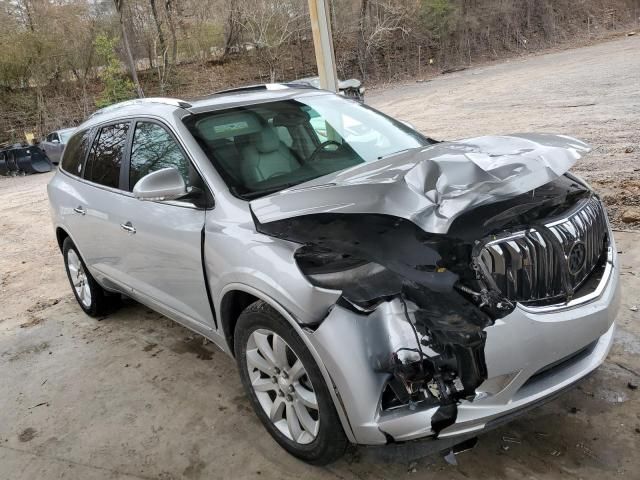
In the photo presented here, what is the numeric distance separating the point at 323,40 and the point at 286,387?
4.37m

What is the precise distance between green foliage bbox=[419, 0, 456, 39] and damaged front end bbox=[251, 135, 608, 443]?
40316 mm

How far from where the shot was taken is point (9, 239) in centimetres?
892

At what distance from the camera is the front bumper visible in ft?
6.77

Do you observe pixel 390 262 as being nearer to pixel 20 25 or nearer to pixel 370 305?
pixel 370 305

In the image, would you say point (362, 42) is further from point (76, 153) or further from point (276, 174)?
point (276, 174)

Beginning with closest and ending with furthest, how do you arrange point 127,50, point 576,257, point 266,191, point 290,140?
1. point 576,257
2. point 266,191
3. point 290,140
4. point 127,50

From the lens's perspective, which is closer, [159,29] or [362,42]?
[362,42]

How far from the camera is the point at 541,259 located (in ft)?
7.29

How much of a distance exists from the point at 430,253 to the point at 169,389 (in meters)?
2.08

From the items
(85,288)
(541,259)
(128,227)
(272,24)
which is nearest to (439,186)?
(541,259)

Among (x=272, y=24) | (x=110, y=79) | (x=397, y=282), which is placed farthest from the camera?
(x=272, y=24)

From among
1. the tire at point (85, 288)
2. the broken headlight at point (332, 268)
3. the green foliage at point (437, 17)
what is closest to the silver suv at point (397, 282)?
the broken headlight at point (332, 268)

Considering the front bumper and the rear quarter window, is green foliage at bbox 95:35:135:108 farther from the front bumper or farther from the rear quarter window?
the front bumper

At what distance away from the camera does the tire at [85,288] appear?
15.2 feet
